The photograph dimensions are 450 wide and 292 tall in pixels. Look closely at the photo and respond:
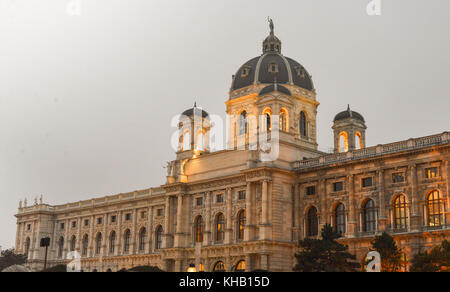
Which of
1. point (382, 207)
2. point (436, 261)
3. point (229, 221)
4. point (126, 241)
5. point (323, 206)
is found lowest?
point (436, 261)

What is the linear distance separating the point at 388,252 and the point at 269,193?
636 inches

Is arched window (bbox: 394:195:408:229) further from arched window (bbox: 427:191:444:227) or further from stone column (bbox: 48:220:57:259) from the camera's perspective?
stone column (bbox: 48:220:57:259)

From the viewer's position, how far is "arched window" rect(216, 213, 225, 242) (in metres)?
66.4

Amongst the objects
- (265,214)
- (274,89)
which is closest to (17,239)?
(265,214)

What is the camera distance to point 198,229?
6906 centimetres

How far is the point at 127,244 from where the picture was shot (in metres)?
83.6

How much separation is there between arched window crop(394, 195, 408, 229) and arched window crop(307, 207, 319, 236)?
350 inches

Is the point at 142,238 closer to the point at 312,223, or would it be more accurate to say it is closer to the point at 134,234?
the point at 134,234

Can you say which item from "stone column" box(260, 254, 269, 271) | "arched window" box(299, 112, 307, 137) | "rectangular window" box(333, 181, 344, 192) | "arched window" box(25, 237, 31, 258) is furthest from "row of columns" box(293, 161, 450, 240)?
"arched window" box(25, 237, 31, 258)

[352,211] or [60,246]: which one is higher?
[352,211]

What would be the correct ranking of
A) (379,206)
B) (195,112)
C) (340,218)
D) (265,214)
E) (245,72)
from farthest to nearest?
(245,72)
(195,112)
(265,214)
(340,218)
(379,206)

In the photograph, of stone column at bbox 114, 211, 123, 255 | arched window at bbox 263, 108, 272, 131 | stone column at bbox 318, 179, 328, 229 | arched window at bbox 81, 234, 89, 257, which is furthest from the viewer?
arched window at bbox 81, 234, 89, 257

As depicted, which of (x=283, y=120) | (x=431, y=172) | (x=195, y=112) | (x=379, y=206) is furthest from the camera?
(x=195, y=112)
